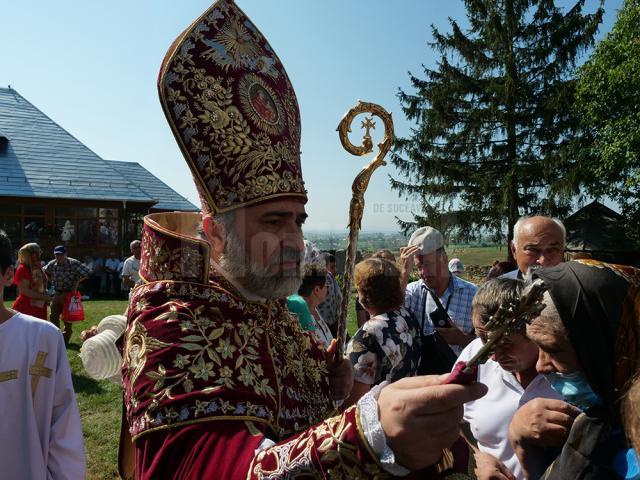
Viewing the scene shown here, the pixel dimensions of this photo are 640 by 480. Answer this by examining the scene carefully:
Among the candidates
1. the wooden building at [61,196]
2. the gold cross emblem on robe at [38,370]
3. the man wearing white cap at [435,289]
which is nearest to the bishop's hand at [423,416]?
the gold cross emblem on robe at [38,370]

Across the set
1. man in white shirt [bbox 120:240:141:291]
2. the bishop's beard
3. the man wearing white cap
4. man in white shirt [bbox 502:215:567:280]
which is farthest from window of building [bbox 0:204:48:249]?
the bishop's beard

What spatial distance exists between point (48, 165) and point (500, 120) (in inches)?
874

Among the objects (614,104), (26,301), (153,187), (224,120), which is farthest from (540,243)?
(153,187)

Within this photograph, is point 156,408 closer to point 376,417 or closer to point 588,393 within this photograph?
point 376,417

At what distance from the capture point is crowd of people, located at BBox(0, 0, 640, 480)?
120cm

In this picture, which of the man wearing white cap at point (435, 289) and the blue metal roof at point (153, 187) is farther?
the blue metal roof at point (153, 187)

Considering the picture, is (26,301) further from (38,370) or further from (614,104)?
(614,104)

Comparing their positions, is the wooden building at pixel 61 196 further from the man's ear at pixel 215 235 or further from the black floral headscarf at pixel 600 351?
the black floral headscarf at pixel 600 351

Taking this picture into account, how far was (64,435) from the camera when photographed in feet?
8.54

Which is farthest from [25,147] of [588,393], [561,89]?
[588,393]

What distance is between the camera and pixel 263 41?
240 centimetres

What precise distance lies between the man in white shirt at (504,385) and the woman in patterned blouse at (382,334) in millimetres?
937

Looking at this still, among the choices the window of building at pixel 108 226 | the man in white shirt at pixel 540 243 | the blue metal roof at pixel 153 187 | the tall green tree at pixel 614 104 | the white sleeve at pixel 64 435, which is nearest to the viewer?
the white sleeve at pixel 64 435

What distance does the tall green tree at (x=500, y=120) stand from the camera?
25484 millimetres
